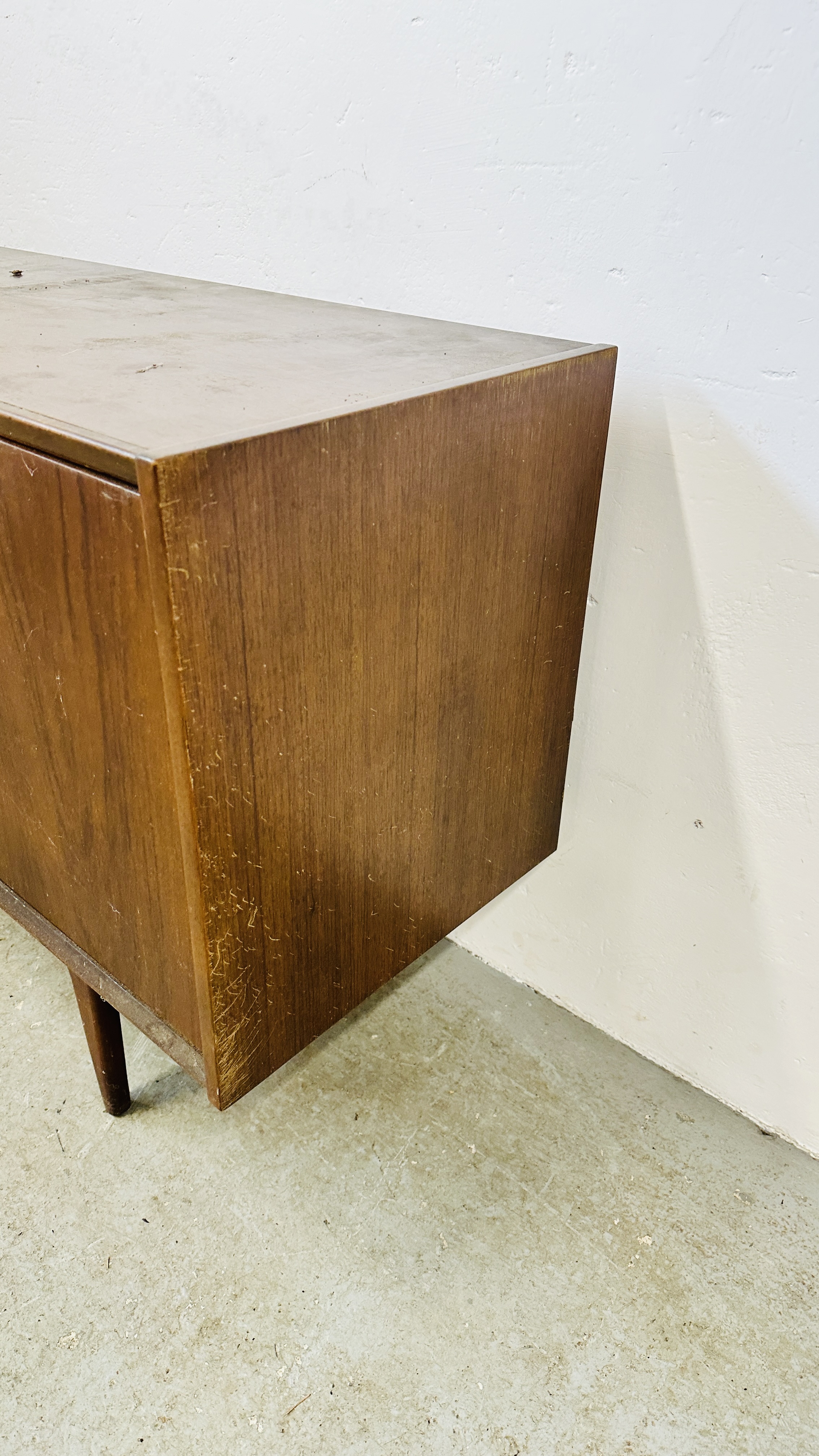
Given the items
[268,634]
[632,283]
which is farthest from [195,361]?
[632,283]

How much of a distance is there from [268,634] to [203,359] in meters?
0.28

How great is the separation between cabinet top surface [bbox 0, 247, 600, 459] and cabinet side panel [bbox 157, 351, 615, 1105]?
0.04m

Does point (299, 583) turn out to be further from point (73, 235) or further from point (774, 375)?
point (73, 235)

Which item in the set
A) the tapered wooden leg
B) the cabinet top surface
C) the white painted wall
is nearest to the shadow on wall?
the white painted wall

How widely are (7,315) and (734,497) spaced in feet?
2.38

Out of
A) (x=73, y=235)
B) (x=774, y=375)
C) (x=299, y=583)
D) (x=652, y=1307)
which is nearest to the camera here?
(x=299, y=583)

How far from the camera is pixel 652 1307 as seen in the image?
100cm

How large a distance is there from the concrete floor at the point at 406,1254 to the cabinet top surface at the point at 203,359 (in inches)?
32.9

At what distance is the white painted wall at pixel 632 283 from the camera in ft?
2.89

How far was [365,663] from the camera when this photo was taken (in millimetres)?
793

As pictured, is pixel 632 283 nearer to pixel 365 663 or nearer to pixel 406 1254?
pixel 365 663

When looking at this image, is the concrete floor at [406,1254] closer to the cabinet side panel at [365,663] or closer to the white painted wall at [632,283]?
the white painted wall at [632,283]

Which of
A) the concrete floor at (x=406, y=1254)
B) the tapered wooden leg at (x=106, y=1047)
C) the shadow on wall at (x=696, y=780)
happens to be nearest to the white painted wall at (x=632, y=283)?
the shadow on wall at (x=696, y=780)

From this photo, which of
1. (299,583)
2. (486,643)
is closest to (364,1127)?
(486,643)
